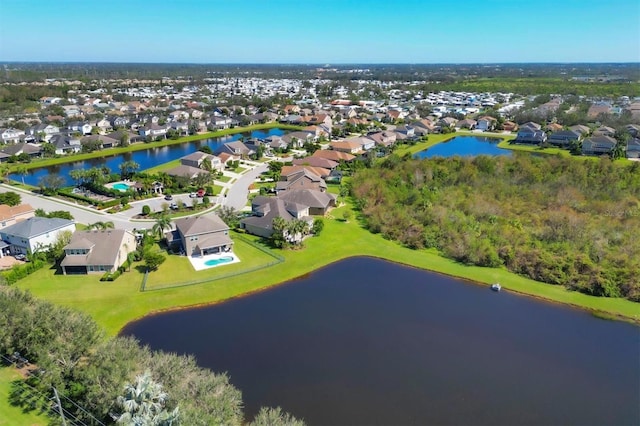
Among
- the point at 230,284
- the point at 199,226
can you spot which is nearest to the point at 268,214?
the point at 199,226

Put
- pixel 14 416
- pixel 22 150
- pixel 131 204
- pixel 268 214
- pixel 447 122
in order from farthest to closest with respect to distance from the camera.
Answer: pixel 447 122 < pixel 22 150 < pixel 131 204 < pixel 268 214 < pixel 14 416

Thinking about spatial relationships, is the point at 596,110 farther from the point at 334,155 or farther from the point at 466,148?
the point at 334,155

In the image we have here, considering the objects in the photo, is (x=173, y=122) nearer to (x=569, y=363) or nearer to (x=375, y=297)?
(x=375, y=297)

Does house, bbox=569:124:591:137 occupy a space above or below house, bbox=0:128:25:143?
above

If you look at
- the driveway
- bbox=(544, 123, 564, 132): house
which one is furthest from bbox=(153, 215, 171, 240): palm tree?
bbox=(544, 123, 564, 132): house

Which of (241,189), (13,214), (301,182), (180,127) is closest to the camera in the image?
(13,214)

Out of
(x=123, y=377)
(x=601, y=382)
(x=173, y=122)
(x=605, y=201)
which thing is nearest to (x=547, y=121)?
(x=605, y=201)

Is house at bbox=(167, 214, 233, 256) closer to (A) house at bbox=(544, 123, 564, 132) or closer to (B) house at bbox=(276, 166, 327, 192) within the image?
(B) house at bbox=(276, 166, 327, 192)
